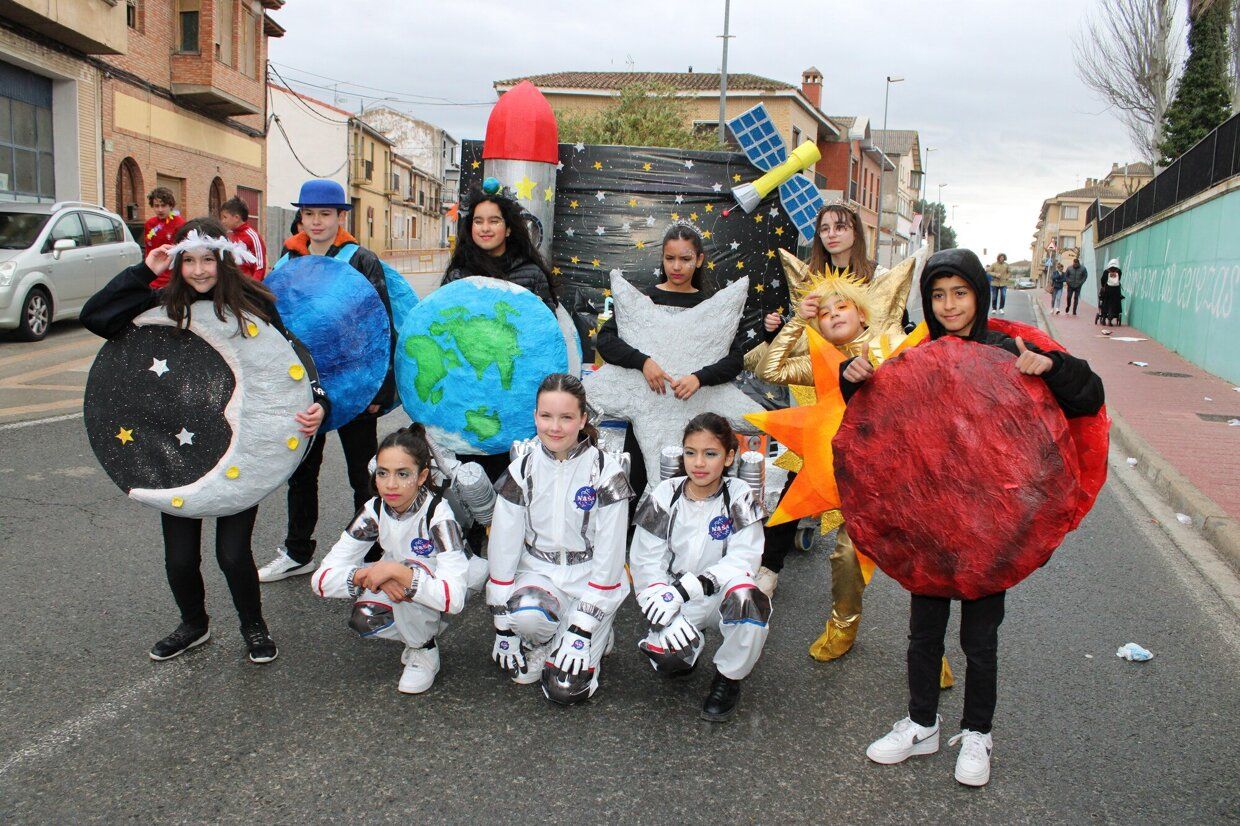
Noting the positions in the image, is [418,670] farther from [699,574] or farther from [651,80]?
[651,80]

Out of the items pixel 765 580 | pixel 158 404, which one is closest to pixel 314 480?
pixel 158 404

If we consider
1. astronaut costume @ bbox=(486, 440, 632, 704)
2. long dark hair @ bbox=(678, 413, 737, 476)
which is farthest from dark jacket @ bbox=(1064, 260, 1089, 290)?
astronaut costume @ bbox=(486, 440, 632, 704)

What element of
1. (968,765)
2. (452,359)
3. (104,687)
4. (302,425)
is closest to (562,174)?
(452,359)

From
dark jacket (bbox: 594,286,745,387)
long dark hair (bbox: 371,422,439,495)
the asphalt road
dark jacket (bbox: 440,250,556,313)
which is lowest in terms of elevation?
the asphalt road

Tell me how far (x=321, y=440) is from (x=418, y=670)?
1.21m

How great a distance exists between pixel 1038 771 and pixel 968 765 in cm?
27

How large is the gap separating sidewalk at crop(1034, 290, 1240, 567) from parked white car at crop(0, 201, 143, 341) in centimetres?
1223

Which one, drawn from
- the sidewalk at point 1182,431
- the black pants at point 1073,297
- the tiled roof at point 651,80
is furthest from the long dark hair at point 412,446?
the tiled roof at point 651,80

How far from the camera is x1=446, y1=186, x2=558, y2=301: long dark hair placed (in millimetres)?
4316

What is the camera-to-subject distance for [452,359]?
4039 mm

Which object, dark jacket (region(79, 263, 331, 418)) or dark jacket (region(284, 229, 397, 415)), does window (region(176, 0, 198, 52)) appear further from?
dark jacket (region(79, 263, 331, 418))

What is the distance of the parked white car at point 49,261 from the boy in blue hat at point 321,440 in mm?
9222

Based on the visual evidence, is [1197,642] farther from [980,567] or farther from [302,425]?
[302,425]

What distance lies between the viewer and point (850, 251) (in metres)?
4.62
